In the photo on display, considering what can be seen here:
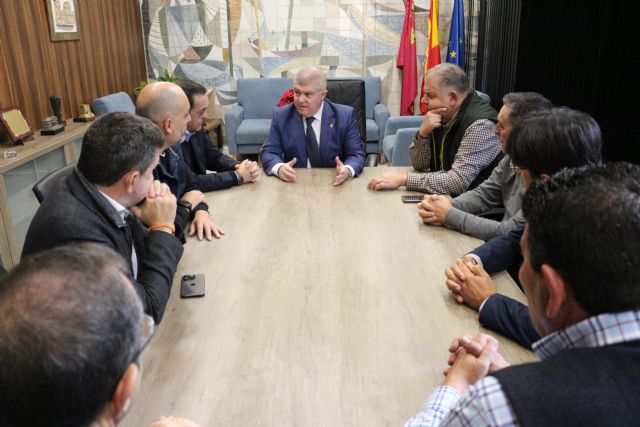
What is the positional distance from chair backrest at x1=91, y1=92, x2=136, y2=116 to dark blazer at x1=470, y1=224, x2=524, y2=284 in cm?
344

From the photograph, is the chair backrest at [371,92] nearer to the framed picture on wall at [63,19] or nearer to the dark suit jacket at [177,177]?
the framed picture on wall at [63,19]

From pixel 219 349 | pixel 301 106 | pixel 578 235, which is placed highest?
pixel 578 235

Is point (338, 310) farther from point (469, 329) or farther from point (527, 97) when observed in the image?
point (527, 97)

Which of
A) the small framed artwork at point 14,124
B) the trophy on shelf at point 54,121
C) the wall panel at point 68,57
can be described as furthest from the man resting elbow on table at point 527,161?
the wall panel at point 68,57

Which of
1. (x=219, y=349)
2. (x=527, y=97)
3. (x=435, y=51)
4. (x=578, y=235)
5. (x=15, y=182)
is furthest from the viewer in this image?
(x=435, y=51)

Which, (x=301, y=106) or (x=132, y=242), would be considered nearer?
(x=132, y=242)

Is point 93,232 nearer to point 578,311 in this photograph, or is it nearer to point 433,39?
point 578,311

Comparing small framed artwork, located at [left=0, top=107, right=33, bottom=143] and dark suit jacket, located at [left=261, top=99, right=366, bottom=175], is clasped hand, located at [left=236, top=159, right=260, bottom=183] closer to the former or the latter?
dark suit jacket, located at [left=261, top=99, right=366, bottom=175]

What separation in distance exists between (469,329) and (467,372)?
0.90 ft

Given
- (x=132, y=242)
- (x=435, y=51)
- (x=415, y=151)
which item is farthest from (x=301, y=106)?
(x=435, y=51)

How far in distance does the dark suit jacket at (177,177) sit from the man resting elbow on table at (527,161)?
3.53ft

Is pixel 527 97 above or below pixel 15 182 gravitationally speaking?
above

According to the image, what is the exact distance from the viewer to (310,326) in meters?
1.40

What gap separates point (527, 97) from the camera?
2195 mm
